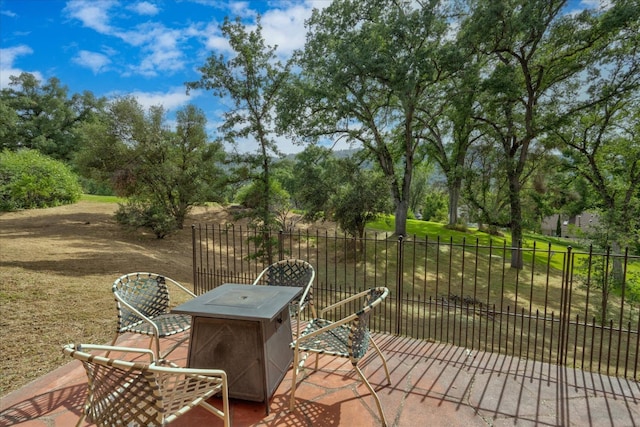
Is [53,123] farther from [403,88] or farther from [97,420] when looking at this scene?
[97,420]

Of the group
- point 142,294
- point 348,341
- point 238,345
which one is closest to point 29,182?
point 142,294

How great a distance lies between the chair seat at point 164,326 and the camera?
8.91 feet

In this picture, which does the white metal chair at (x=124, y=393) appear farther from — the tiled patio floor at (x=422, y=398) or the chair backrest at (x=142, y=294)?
the chair backrest at (x=142, y=294)

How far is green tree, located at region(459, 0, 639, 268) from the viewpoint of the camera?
10023 millimetres

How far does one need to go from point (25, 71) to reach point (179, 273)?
32522 mm

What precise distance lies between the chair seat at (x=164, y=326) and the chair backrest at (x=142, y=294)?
98 mm

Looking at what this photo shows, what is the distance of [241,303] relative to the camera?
2535 millimetres

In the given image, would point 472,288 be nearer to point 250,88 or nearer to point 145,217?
point 250,88

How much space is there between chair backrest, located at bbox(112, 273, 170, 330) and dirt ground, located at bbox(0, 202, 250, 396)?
99 cm

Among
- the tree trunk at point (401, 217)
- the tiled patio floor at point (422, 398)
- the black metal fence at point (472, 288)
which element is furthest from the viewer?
the tree trunk at point (401, 217)

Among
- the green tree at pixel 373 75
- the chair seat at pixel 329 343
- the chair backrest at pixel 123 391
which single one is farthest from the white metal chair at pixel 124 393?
the green tree at pixel 373 75

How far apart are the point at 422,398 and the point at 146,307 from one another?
2.77 m

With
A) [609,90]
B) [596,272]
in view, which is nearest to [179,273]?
[596,272]

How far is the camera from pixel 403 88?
11.4m
